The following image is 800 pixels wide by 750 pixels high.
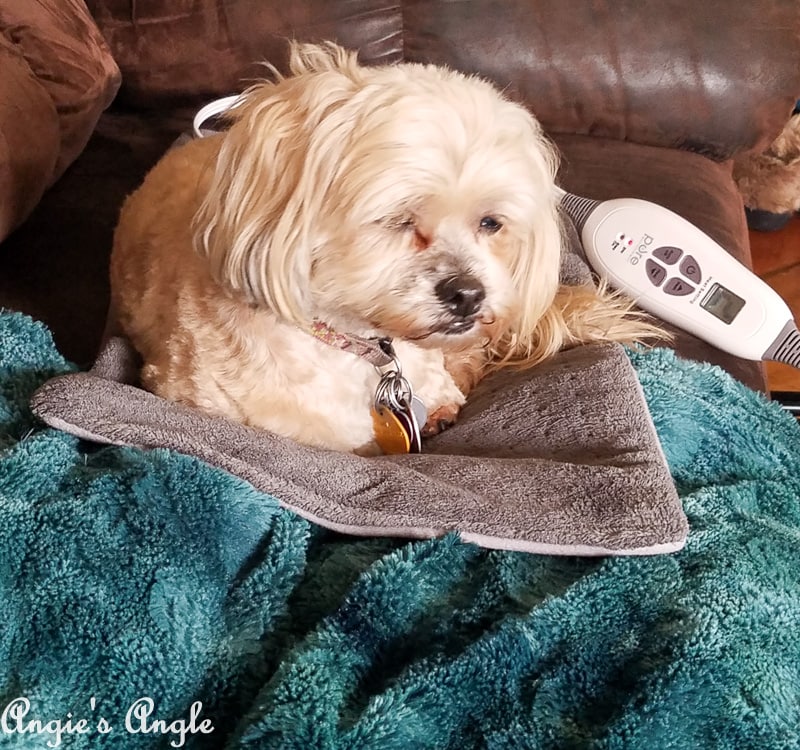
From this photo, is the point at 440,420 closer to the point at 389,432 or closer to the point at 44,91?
the point at 389,432

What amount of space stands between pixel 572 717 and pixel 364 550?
26 centimetres

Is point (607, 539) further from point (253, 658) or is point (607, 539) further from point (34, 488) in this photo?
point (34, 488)

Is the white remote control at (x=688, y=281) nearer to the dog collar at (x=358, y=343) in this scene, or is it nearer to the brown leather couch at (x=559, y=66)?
the brown leather couch at (x=559, y=66)

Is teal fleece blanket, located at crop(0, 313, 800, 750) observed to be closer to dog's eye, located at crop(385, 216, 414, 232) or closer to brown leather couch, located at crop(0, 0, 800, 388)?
dog's eye, located at crop(385, 216, 414, 232)

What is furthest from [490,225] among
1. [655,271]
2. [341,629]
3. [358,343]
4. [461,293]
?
[341,629]

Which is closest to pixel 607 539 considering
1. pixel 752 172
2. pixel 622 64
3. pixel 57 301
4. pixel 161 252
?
pixel 161 252

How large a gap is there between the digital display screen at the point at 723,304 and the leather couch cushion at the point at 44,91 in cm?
110

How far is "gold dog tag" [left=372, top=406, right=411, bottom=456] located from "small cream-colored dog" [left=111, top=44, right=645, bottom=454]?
0.7 inches

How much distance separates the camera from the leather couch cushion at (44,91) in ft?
4.28

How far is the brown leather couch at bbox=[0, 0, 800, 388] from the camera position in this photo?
5.37 ft

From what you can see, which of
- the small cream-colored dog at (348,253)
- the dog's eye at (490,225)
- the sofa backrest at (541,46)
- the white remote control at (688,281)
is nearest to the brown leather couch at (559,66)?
the sofa backrest at (541,46)

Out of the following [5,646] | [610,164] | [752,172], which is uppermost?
[5,646]

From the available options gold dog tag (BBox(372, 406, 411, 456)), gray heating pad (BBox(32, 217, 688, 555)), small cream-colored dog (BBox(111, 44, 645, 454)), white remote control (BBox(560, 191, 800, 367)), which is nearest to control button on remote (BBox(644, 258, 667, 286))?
white remote control (BBox(560, 191, 800, 367))

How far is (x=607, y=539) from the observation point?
0.79 meters
